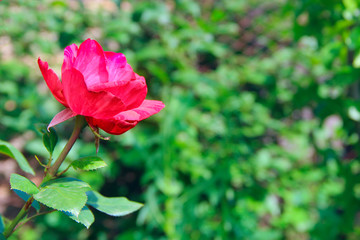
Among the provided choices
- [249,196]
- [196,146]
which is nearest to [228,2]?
[196,146]

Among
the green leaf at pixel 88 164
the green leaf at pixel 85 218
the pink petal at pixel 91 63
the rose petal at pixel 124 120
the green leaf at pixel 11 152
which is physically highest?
the pink petal at pixel 91 63

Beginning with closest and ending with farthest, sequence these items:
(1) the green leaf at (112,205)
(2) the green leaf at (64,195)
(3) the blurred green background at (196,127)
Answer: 1. (2) the green leaf at (64,195)
2. (1) the green leaf at (112,205)
3. (3) the blurred green background at (196,127)

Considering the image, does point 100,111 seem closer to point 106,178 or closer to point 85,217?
point 85,217

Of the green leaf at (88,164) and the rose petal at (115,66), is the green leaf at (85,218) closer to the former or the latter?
the green leaf at (88,164)

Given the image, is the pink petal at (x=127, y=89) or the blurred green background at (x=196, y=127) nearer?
the pink petal at (x=127, y=89)

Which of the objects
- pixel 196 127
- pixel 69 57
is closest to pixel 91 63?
pixel 69 57

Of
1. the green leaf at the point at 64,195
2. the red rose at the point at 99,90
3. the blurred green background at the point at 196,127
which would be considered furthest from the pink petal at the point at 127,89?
the blurred green background at the point at 196,127

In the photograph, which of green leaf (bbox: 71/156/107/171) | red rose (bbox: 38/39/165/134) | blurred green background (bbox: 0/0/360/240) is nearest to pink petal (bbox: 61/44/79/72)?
red rose (bbox: 38/39/165/134)
